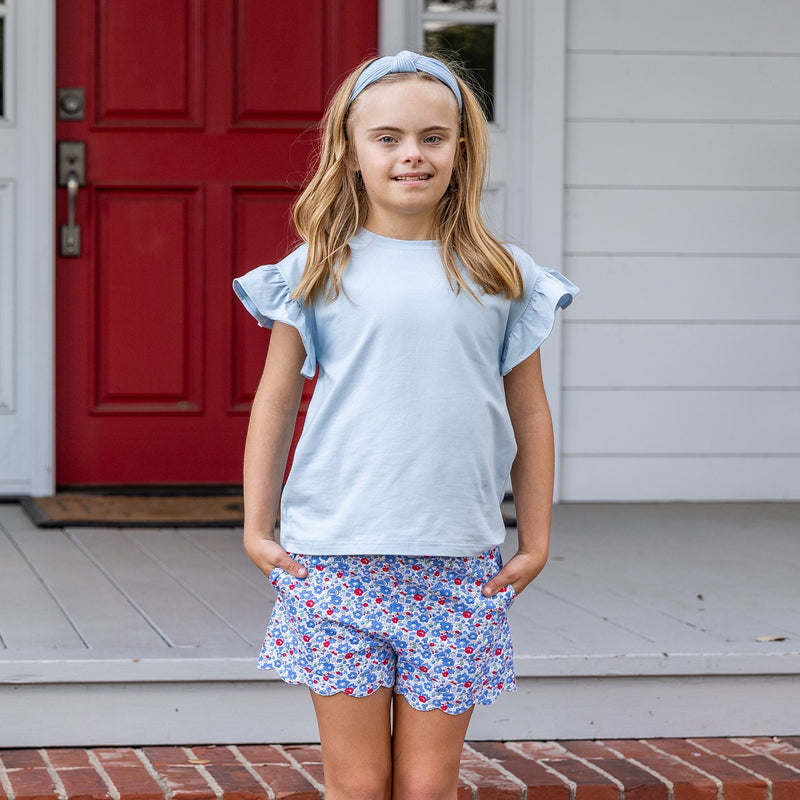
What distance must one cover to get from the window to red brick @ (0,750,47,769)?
275cm

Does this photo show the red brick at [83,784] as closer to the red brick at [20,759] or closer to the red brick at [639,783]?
the red brick at [20,759]

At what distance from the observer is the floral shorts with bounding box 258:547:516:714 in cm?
169

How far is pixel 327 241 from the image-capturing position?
1.74 m

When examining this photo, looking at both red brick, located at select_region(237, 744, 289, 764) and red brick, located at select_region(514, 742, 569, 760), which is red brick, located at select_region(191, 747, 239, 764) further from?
red brick, located at select_region(514, 742, 569, 760)

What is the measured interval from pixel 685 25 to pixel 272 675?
2.87 meters

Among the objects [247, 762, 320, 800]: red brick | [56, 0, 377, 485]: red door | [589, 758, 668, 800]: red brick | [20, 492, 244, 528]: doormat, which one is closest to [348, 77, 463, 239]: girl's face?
[247, 762, 320, 800]: red brick

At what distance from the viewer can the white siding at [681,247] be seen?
4398 mm

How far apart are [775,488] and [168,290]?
2.16 m

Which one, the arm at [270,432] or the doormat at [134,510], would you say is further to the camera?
the doormat at [134,510]

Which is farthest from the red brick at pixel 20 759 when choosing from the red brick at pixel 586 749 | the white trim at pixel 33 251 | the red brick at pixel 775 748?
the white trim at pixel 33 251

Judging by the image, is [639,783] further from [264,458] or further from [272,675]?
[264,458]

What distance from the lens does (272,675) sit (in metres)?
2.45

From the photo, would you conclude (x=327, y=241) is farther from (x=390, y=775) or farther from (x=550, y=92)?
(x=550, y=92)

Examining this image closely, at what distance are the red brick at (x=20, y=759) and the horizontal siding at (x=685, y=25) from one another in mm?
2926
